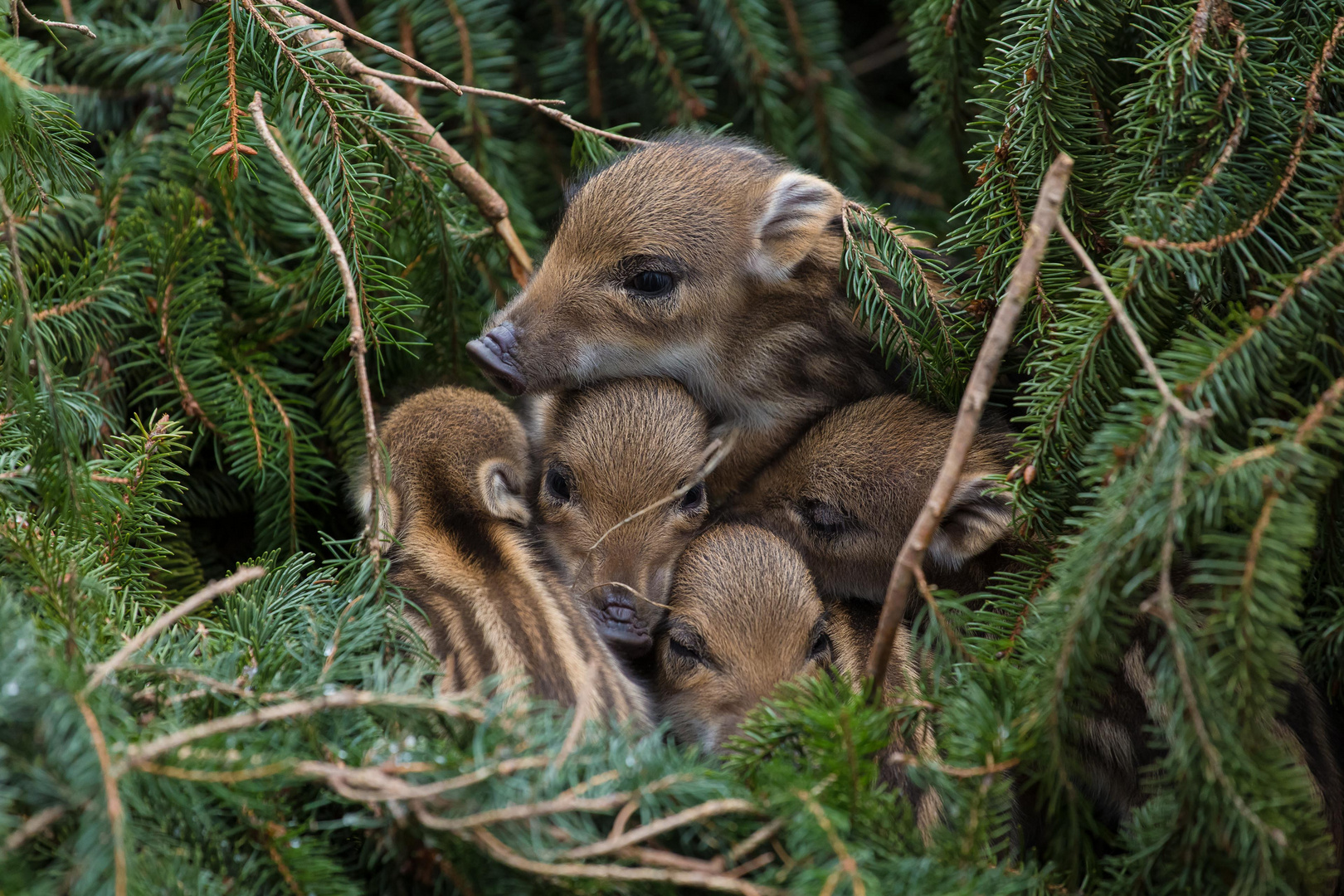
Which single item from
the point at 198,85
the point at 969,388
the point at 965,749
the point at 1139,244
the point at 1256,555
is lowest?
the point at 965,749

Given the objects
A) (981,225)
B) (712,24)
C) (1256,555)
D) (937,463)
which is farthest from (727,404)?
(1256,555)

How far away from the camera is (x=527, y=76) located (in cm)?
340

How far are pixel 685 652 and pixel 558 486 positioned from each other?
1.97 ft

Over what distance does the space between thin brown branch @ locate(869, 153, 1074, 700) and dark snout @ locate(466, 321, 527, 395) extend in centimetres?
137

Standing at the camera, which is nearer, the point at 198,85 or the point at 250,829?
the point at 250,829

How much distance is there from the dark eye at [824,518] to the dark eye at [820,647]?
35 centimetres

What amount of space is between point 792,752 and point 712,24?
237cm

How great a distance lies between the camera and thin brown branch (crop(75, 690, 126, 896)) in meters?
1.16

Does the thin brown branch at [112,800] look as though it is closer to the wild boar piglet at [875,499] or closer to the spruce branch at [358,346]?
the spruce branch at [358,346]

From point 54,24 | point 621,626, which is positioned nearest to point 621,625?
point 621,626

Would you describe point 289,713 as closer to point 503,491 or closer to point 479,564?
point 479,564

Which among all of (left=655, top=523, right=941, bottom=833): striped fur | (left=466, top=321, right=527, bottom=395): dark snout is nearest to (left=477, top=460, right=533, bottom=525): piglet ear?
(left=466, top=321, right=527, bottom=395): dark snout

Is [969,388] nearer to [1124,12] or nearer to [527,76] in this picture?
[1124,12]

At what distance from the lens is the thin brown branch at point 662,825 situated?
1315mm
